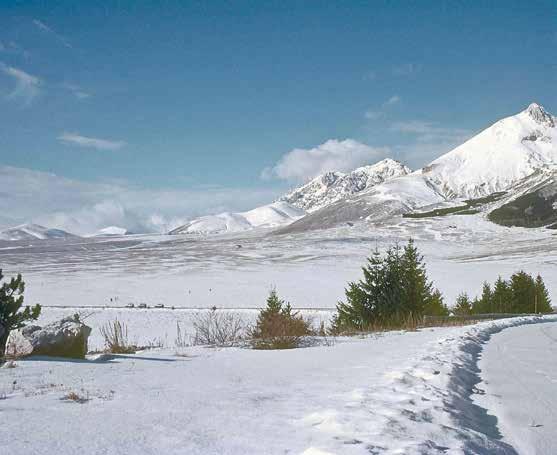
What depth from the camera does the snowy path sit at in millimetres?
3951

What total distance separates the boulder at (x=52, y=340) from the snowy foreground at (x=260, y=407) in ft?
2.15

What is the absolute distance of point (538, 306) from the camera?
4525cm

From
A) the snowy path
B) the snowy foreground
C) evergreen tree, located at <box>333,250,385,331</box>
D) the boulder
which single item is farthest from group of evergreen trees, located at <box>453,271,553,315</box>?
the boulder

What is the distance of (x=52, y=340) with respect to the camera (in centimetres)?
757

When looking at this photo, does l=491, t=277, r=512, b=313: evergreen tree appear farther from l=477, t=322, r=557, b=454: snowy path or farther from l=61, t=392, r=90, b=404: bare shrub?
l=61, t=392, r=90, b=404: bare shrub

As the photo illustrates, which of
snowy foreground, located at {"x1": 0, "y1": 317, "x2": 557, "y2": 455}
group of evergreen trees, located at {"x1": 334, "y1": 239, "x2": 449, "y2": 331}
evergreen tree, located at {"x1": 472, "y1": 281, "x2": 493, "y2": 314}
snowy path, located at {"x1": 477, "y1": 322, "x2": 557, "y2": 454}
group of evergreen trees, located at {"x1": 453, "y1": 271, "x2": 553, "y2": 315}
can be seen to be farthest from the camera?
group of evergreen trees, located at {"x1": 453, "y1": 271, "x2": 553, "y2": 315}

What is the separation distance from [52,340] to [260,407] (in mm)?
4529

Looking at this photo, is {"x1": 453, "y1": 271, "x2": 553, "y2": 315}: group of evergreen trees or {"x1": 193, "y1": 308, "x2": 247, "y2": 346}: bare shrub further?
{"x1": 453, "y1": 271, "x2": 553, "y2": 315}: group of evergreen trees

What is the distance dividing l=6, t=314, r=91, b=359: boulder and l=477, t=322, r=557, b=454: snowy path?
5406 mm

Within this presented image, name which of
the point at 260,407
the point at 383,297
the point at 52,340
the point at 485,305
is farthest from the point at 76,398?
the point at 485,305

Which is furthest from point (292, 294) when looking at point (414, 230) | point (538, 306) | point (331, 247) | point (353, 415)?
point (414, 230)

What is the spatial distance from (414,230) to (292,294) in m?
119

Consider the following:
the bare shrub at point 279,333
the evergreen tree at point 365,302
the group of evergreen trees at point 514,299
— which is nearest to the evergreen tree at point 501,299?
the group of evergreen trees at point 514,299

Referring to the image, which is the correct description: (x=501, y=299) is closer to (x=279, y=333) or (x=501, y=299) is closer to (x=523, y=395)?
(x=279, y=333)
